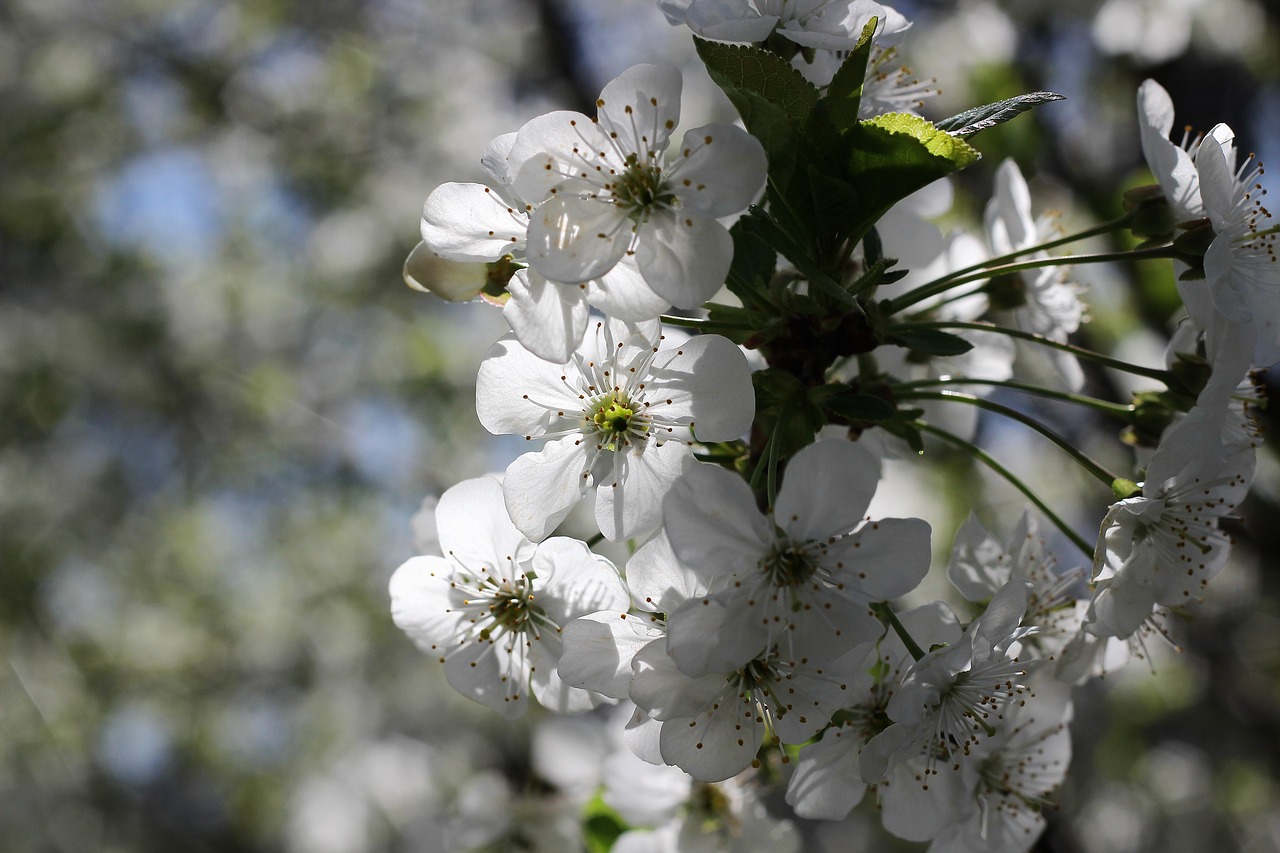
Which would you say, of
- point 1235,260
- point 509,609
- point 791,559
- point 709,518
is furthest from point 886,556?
point 1235,260

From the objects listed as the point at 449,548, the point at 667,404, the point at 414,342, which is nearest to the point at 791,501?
the point at 667,404

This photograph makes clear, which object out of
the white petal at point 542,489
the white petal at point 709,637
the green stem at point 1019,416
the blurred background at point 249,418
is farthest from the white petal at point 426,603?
the blurred background at point 249,418

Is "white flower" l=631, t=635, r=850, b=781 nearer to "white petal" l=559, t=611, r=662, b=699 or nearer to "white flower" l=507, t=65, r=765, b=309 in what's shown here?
"white petal" l=559, t=611, r=662, b=699

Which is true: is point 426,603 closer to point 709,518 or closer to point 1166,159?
point 709,518

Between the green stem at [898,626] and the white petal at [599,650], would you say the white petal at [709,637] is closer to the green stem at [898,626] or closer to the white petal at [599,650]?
the white petal at [599,650]

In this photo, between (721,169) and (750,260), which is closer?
(721,169)

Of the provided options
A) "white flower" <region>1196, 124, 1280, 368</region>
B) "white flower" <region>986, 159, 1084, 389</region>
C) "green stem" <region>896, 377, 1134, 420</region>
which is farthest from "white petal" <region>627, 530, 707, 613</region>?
"white flower" <region>986, 159, 1084, 389</region>
